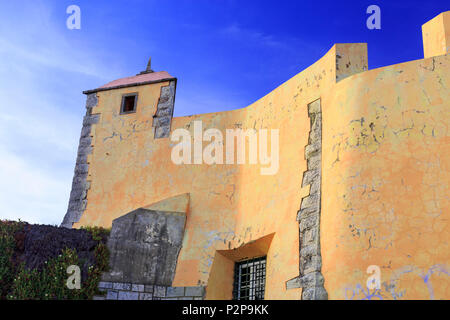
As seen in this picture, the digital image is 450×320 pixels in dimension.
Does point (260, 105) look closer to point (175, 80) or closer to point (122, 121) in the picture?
point (175, 80)

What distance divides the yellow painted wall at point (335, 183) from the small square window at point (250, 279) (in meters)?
0.24

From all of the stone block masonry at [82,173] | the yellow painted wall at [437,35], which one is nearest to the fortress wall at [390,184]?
the yellow painted wall at [437,35]

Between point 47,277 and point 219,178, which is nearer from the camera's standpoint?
point 47,277

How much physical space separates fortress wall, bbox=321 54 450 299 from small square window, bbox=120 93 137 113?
5972 millimetres

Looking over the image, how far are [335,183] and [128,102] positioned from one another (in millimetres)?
6868

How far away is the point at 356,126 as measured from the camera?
9.76 metres

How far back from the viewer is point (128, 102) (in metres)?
14.8

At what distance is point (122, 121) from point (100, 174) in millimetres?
1413

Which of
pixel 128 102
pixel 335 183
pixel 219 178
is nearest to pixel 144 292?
pixel 219 178

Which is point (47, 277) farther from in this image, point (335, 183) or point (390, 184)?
point (390, 184)

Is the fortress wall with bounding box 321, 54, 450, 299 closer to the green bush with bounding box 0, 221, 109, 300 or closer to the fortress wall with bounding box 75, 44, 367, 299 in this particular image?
the fortress wall with bounding box 75, 44, 367, 299

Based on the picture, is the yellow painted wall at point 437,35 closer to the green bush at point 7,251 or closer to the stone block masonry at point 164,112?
the stone block masonry at point 164,112
